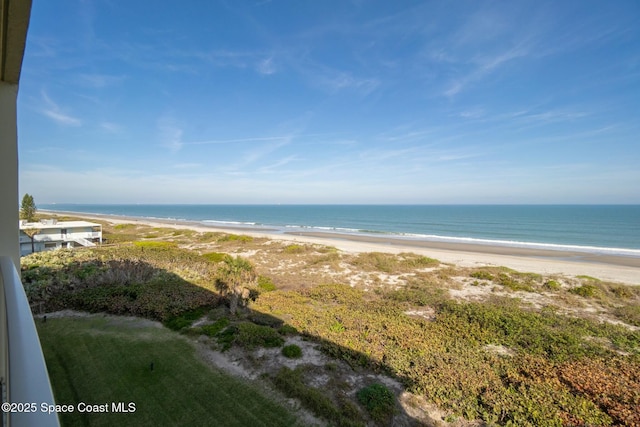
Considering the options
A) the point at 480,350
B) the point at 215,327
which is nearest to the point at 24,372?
the point at 215,327

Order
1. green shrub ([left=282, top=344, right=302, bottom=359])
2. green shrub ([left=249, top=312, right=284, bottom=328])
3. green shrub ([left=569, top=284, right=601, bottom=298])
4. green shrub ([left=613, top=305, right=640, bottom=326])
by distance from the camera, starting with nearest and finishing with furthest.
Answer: green shrub ([left=282, top=344, right=302, bottom=359]) < green shrub ([left=249, top=312, right=284, bottom=328]) < green shrub ([left=613, top=305, right=640, bottom=326]) < green shrub ([left=569, top=284, right=601, bottom=298])

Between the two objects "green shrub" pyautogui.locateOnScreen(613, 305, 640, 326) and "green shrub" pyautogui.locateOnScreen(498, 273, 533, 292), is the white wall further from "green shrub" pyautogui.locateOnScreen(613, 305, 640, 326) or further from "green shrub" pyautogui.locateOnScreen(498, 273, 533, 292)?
"green shrub" pyautogui.locateOnScreen(498, 273, 533, 292)

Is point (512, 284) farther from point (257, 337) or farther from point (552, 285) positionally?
point (257, 337)

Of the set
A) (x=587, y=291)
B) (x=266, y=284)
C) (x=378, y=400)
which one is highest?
(x=378, y=400)

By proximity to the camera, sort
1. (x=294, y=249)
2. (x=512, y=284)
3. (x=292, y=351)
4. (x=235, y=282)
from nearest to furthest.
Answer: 1. (x=292, y=351)
2. (x=235, y=282)
3. (x=512, y=284)
4. (x=294, y=249)

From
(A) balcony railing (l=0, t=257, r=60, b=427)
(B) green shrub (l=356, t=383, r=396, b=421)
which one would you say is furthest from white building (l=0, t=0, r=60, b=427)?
(B) green shrub (l=356, t=383, r=396, b=421)

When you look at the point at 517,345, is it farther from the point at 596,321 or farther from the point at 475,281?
the point at 475,281
